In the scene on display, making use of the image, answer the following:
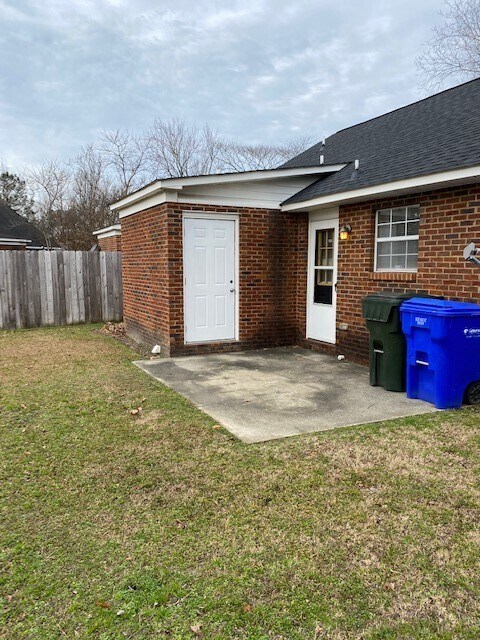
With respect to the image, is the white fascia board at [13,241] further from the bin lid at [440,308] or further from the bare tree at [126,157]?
the bin lid at [440,308]

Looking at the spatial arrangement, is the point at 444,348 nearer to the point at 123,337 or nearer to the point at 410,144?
the point at 410,144

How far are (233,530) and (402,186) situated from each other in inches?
189

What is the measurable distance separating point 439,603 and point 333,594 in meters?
0.49

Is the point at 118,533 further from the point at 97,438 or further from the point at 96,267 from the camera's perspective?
the point at 96,267

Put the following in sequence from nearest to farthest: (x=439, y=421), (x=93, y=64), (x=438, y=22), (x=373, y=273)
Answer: (x=439, y=421) < (x=373, y=273) < (x=93, y=64) < (x=438, y=22)

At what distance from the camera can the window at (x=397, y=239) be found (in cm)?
652

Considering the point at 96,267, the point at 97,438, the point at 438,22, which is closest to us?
the point at 97,438

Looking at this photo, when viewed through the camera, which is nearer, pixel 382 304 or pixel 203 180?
pixel 382 304

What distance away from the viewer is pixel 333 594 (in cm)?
Result: 226

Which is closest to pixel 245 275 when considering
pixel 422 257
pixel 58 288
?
pixel 422 257

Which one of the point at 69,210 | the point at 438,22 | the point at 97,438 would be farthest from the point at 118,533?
the point at 69,210

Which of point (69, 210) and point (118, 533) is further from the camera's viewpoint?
point (69, 210)

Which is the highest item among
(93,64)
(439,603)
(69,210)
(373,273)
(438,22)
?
(438,22)

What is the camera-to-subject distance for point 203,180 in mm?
7402
